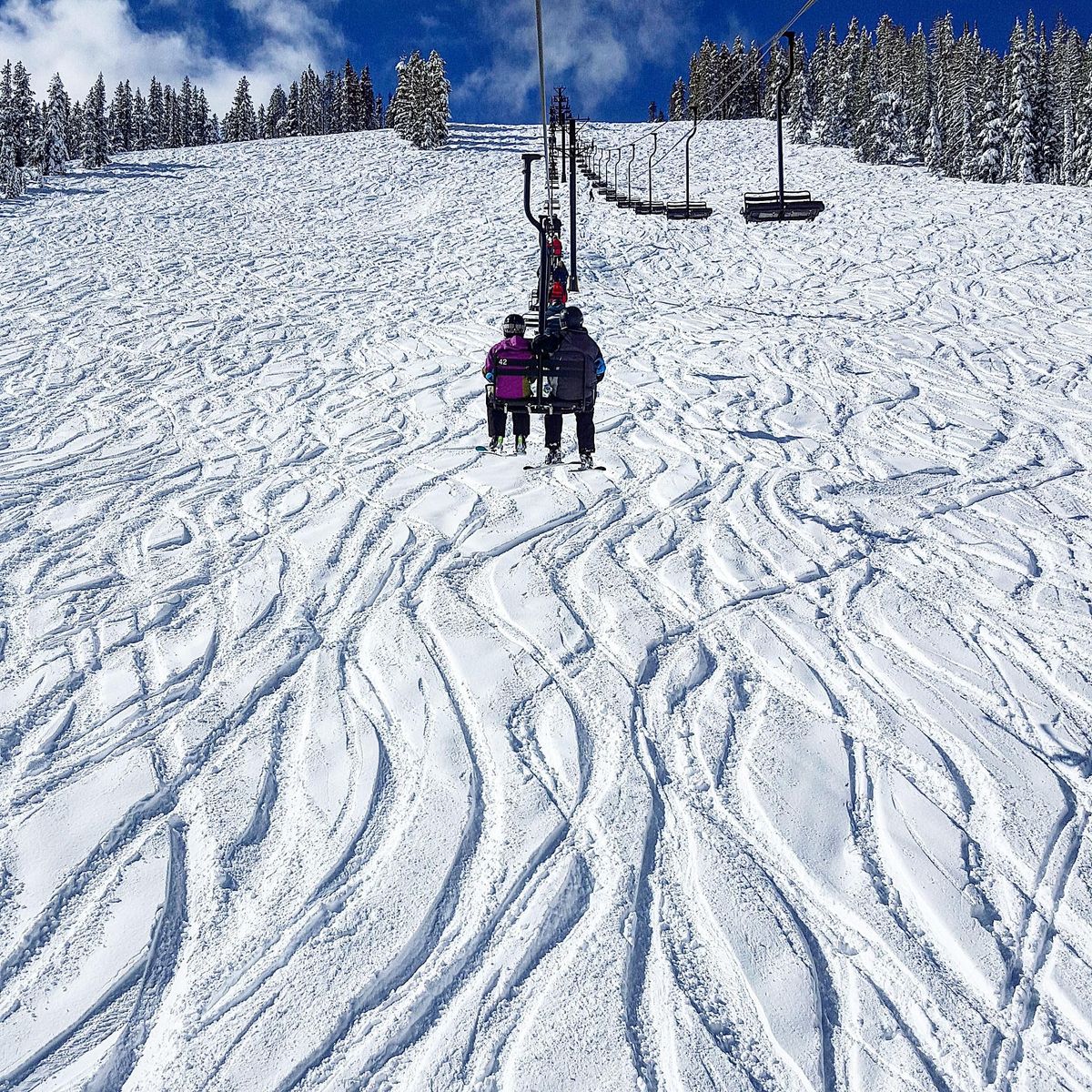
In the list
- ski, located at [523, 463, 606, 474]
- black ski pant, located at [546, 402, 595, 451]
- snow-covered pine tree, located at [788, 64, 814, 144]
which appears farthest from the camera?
snow-covered pine tree, located at [788, 64, 814, 144]

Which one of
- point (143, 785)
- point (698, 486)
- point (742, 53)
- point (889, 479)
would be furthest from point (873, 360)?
point (742, 53)

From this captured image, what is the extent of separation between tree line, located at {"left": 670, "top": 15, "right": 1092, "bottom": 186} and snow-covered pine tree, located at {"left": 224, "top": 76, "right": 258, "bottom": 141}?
154 ft

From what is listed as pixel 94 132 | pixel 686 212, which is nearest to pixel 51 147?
pixel 94 132

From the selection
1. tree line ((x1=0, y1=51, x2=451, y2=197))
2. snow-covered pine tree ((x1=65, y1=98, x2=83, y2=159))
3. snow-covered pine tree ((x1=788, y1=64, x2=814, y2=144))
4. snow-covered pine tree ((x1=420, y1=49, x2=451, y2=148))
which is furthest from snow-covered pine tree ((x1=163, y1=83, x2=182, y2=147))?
snow-covered pine tree ((x1=788, y1=64, x2=814, y2=144))

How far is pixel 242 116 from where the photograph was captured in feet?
284

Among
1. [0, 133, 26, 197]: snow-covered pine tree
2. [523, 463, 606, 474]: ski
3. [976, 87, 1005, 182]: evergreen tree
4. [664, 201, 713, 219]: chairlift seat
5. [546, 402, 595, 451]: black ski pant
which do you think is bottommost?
[523, 463, 606, 474]: ski

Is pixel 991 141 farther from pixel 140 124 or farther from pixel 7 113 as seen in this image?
pixel 140 124

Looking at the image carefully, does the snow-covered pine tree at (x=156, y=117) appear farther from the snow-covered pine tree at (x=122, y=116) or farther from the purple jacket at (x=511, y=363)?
the purple jacket at (x=511, y=363)

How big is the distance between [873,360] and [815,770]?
1043 centimetres

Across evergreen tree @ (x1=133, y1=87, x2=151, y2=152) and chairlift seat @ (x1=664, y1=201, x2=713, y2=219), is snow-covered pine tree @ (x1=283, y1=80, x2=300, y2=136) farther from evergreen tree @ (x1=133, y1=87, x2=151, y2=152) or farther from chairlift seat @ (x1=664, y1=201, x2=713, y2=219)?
chairlift seat @ (x1=664, y1=201, x2=713, y2=219)

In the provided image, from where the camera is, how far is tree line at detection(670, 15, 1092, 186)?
43.1 m

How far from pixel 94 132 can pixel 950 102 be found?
53350 mm

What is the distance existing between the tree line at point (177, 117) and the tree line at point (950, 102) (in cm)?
1857

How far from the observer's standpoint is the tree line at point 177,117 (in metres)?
47.5
